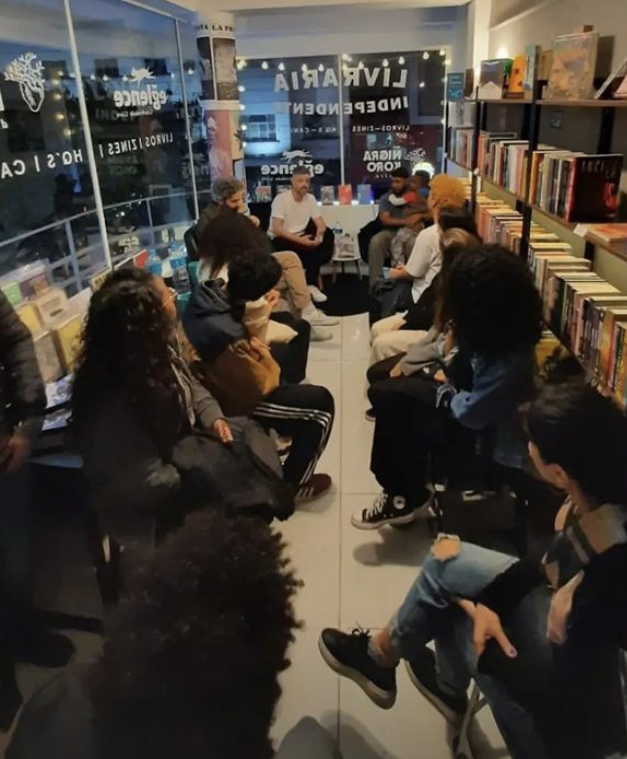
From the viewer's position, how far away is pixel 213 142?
204 inches

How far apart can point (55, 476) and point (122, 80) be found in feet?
9.72

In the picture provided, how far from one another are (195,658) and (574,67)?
250 cm

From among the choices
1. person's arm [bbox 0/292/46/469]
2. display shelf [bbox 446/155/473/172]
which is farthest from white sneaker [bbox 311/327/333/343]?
person's arm [bbox 0/292/46/469]

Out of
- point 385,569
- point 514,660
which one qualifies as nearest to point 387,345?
point 385,569

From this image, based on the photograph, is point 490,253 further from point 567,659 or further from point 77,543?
point 77,543

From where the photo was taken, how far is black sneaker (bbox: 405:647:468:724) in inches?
71.0

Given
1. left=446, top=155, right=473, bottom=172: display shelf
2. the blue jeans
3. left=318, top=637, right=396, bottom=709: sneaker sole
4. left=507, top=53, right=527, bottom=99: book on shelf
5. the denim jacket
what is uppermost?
left=507, top=53, right=527, bottom=99: book on shelf

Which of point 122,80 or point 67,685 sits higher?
point 122,80

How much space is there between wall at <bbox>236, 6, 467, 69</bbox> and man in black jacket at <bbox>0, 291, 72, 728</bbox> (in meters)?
5.10

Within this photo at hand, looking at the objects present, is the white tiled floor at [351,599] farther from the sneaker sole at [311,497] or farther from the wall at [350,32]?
the wall at [350,32]

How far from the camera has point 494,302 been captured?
7.67 feet

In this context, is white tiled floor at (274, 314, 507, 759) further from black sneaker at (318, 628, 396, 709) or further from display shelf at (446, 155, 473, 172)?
display shelf at (446, 155, 473, 172)

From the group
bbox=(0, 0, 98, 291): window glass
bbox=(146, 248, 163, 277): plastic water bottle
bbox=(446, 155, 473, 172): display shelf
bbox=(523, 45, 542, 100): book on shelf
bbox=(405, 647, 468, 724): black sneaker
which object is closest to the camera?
bbox=(405, 647, 468, 724): black sneaker

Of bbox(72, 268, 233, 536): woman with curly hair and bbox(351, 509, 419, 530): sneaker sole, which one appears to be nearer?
bbox(72, 268, 233, 536): woman with curly hair
